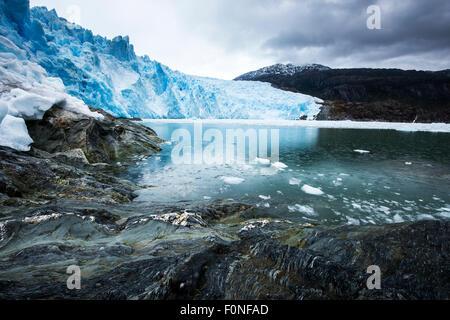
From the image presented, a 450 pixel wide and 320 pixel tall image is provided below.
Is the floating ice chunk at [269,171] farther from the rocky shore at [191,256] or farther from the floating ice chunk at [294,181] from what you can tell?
the rocky shore at [191,256]

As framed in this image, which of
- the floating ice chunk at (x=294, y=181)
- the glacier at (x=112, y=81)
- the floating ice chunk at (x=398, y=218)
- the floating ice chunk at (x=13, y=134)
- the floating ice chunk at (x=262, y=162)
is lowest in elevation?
the floating ice chunk at (x=398, y=218)

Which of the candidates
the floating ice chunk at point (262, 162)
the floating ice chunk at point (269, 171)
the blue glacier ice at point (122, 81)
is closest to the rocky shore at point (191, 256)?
the floating ice chunk at point (269, 171)

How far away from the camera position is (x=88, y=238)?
3.83 metres

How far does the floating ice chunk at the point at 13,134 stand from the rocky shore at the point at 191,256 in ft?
8.35

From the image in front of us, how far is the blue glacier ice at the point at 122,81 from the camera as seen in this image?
116 ft

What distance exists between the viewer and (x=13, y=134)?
7.53 meters

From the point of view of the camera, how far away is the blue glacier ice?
Result: 3538cm

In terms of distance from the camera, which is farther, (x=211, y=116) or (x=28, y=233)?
(x=211, y=116)

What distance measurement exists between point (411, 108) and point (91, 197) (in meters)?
109

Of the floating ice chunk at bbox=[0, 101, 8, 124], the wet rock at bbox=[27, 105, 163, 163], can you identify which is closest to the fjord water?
the wet rock at bbox=[27, 105, 163, 163]

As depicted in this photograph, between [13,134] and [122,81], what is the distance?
180 feet

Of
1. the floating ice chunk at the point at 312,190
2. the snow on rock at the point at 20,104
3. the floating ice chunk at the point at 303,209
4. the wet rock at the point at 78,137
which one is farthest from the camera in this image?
the wet rock at the point at 78,137
